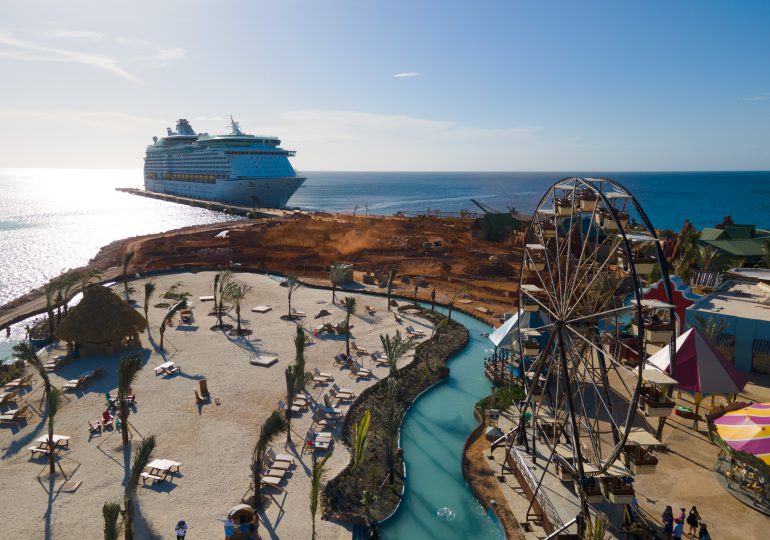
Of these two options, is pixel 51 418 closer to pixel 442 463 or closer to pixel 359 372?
pixel 359 372

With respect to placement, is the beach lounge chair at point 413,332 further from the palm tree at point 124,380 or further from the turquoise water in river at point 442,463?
the palm tree at point 124,380

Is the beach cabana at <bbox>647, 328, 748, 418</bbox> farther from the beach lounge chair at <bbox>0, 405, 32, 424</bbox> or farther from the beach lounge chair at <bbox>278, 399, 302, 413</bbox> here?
the beach lounge chair at <bbox>0, 405, 32, 424</bbox>

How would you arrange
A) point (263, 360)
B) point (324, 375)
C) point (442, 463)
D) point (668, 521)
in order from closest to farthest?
point (668, 521) → point (442, 463) → point (324, 375) → point (263, 360)

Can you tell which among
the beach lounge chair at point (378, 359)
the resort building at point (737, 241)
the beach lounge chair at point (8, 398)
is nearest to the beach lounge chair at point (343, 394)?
the beach lounge chair at point (378, 359)

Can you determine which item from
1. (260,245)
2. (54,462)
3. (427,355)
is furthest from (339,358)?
(260,245)

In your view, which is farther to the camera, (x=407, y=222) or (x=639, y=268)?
(x=407, y=222)

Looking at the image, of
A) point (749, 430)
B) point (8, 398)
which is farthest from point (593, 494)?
point (8, 398)

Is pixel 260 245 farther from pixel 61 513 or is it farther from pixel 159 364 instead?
pixel 61 513
